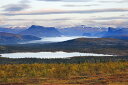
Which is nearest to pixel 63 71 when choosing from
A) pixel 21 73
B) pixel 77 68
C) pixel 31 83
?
pixel 77 68

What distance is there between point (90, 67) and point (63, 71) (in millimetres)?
11495

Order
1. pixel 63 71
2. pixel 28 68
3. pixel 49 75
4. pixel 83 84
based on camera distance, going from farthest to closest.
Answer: pixel 28 68 < pixel 63 71 < pixel 49 75 < pixel 83 84

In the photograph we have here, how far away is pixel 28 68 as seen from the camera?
300 feet

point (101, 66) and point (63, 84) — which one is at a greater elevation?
point (63, 84)

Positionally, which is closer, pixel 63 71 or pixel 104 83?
pixel 104 83

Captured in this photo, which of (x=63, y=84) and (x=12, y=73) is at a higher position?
(x=63, y=84)

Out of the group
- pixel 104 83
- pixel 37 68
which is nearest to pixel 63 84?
pixel 104 83

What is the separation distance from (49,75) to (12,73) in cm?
1115

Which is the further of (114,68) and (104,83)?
(114,68)

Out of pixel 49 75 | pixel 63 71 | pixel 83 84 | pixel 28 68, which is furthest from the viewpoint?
pixel 28 68

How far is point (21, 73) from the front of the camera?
82.6m

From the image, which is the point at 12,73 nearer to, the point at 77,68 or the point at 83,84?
the point at 77,68

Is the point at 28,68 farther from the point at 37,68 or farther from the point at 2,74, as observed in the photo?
the point at 2,74

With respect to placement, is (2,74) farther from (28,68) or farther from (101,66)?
(101,66)
